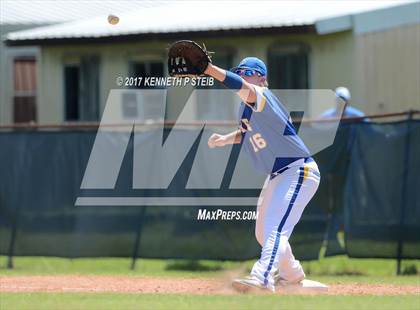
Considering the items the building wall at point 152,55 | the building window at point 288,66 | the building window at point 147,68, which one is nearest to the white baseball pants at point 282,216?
the building wall at point 152,55

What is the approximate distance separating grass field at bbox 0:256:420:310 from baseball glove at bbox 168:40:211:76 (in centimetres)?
190

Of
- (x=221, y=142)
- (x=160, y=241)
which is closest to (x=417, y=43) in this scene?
(x=160, y=241)

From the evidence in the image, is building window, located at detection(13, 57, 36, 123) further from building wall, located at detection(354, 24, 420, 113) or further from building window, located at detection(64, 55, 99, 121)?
building wall, located at detection(354, 24, 420, 113)

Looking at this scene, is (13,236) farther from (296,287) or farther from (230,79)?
(230,79)

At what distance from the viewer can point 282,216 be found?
947cm

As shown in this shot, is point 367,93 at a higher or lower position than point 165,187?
higher

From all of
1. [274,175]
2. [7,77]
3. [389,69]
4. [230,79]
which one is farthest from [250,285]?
[7,77]

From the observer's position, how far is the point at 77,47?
77.8ft

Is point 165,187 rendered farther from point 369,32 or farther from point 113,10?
point 113,10

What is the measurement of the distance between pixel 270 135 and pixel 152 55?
14154 millimetres

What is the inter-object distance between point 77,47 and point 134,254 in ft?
34.7

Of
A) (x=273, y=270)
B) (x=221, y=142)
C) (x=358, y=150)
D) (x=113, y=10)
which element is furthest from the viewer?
(x=113, y=10)

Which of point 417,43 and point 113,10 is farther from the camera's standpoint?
point 113,10

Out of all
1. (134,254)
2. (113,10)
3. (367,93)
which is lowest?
(134,254)
